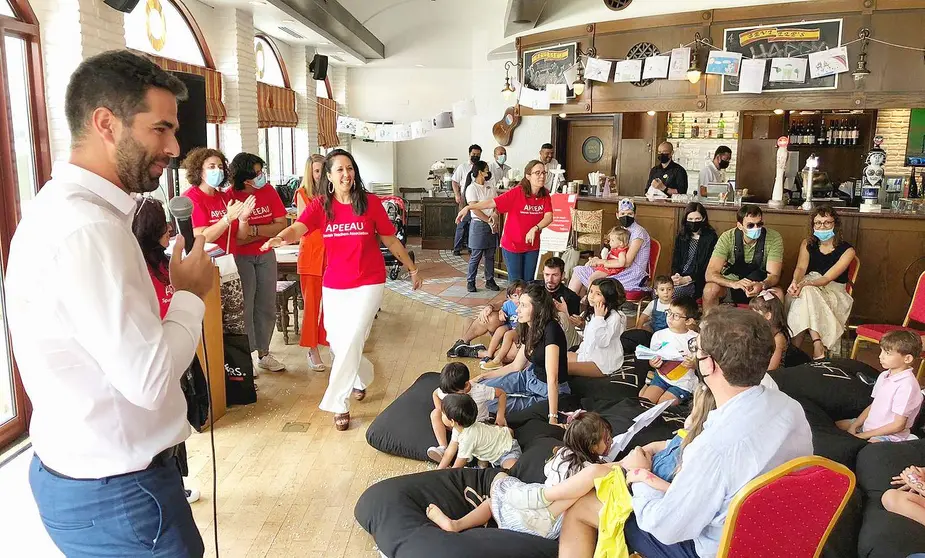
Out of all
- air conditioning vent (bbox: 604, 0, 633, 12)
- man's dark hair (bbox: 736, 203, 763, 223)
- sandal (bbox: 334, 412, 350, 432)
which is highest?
air conditioning vent (bbox: 604, 0, 633, 12)

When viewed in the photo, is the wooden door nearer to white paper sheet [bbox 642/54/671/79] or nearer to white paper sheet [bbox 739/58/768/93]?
white paper sheet [bbox 642/54/671/79]

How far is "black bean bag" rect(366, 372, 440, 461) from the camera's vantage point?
381 centimetres

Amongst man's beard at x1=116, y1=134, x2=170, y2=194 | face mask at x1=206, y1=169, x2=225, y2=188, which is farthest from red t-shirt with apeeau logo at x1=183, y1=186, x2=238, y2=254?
man's beard at x1=116, y1=134, x2=170, y2=194

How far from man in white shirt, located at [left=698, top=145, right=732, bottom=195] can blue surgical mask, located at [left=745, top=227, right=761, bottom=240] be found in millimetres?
3318

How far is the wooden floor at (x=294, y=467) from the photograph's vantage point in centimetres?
309

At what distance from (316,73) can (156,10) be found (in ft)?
→ 12.5

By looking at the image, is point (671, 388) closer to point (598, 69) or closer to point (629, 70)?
point (629, 70)

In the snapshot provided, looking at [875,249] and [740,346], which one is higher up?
[740,346]

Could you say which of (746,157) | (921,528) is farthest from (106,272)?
(746,157)

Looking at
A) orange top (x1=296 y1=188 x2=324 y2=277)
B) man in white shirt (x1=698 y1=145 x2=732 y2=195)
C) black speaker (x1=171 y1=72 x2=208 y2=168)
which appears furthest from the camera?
man in white shirt (x1=698 y1=145 x2=732 y2=195)

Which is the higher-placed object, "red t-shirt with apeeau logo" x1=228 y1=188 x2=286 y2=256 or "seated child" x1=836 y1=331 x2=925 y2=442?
"red t-shirt with apeeau logo" x1=228 y1=188 x2=286 y2=256

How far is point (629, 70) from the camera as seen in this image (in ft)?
28.9

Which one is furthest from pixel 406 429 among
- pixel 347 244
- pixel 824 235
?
pixel 824 235

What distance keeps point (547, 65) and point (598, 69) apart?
1.08m
